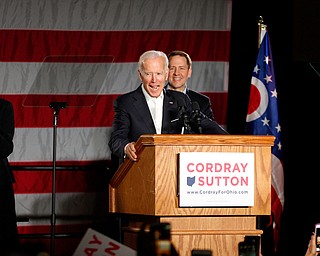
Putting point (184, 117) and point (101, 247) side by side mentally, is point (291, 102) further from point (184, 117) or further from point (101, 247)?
point (101, 247)

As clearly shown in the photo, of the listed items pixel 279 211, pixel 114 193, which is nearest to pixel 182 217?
pixel 114 193

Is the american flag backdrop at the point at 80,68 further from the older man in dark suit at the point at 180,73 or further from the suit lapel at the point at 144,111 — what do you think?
the suit lapel at the point at 144,111

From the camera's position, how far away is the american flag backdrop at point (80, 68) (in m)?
6.72

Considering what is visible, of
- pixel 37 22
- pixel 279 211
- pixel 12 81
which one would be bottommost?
pixel 279 211

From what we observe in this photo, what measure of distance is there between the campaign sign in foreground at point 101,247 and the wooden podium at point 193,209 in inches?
35.4

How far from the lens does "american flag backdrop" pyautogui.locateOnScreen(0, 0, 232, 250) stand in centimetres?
672

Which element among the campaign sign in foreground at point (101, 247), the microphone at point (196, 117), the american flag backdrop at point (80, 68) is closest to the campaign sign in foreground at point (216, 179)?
the microphone at point (196, 117)

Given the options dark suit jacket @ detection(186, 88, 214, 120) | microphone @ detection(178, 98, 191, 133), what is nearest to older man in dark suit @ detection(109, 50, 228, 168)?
microphone @ detection(178, 98, 191, 133)

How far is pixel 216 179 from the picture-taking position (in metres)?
4.07

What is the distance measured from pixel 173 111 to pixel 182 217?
2.43ft

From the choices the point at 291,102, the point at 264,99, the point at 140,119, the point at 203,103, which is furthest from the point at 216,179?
the point at 291,102

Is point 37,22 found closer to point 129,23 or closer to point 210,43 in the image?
point 129,23

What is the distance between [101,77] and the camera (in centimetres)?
683

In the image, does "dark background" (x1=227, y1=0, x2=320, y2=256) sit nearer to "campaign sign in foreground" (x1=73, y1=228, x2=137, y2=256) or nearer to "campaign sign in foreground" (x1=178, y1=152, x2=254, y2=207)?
"campaign sign in foreground" (x1=178, y1=152, x2=254, y2=207)
